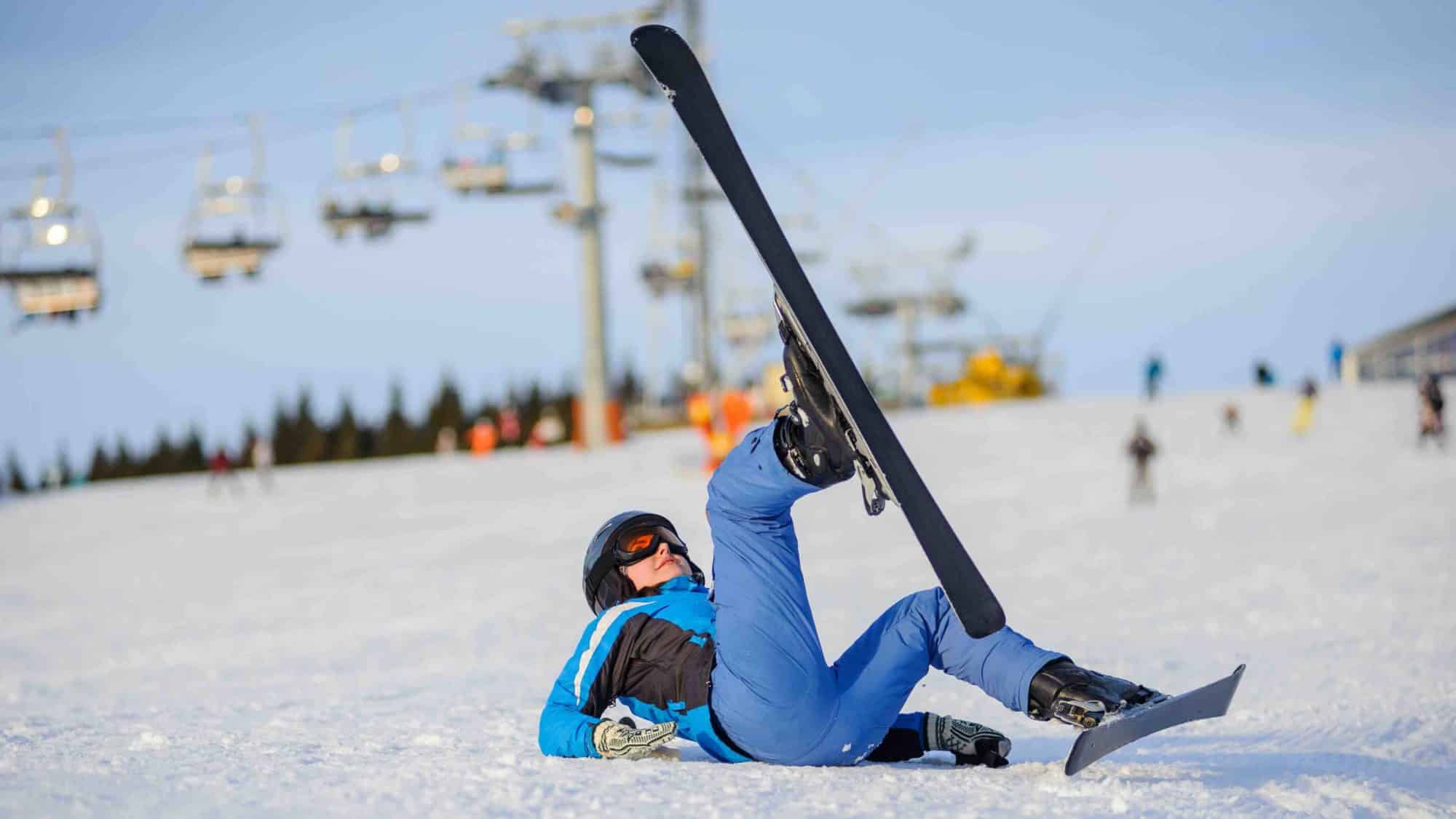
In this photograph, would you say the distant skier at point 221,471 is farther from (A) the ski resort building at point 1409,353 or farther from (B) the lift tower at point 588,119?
(A) the ski resort building at point 1409,353

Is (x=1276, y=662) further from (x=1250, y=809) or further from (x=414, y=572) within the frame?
(x=414, y=572)

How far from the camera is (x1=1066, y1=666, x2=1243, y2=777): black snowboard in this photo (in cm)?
345

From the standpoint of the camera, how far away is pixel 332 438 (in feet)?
266

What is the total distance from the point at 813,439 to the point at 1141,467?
16961 millimetres

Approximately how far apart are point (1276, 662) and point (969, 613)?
13.7 ft

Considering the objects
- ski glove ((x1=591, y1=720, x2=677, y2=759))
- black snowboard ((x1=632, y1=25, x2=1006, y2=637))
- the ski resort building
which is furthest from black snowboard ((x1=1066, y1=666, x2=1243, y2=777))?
the ski resort building

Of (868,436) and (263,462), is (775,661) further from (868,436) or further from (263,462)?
(263,462)

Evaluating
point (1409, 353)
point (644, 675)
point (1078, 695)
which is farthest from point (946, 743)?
point (1409, 353)

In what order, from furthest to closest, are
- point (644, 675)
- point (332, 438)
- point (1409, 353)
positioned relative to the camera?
point (332, 438)
point (1409, 353)
point (644, 675)

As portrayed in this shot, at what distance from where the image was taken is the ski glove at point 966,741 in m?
4.12

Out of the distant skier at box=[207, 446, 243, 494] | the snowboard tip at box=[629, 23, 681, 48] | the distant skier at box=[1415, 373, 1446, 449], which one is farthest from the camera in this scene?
the distant skier at box=[207, 446, 243, 494]

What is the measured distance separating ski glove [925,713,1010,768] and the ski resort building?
3841 cm

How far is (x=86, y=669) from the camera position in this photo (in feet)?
29.7

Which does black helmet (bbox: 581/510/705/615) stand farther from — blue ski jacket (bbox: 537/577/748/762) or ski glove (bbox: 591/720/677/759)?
ski glove (bbox: 591/720/677/759)
